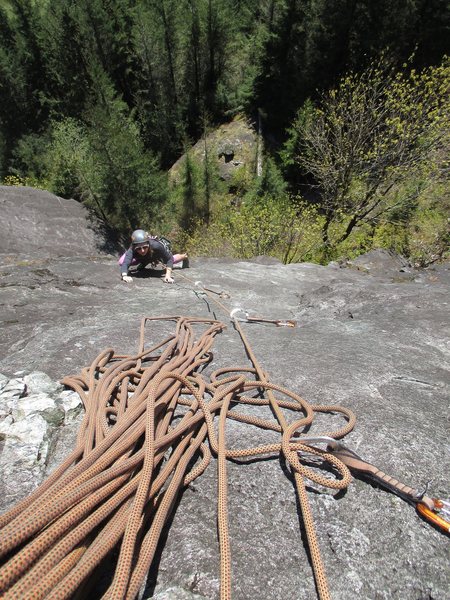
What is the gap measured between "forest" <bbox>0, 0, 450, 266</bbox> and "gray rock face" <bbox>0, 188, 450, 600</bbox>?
330 inches

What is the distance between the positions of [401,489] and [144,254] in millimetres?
5346

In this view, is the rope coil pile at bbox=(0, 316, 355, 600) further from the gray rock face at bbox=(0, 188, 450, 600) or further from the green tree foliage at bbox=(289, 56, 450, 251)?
the green tree foliage at bbox=(289, 56, 450, 251)

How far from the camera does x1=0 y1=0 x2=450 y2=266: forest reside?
12.3m

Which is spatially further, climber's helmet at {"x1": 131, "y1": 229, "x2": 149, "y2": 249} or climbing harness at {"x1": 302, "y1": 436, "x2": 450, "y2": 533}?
climber's helmet at {"x1": 131, "y1": 229, "x2": 149, "y2": 249}

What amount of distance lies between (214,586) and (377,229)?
46.1ft

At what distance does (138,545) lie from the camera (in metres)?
1.37

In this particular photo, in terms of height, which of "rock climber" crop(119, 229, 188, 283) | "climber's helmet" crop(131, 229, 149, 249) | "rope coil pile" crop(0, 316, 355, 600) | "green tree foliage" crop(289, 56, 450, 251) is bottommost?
"rope coil pile" crop(0, 316, 355, 600)

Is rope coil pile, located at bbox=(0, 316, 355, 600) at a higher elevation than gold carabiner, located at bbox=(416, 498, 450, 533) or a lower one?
higher

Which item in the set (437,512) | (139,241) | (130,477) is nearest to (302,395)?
(437,512)

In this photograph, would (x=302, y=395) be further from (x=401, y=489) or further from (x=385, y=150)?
(x=385, y=150)

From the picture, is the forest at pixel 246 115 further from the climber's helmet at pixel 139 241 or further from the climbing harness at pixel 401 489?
the climbing harness at pixel 401 489

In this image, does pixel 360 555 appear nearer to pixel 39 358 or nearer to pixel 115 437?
pixel 115 437

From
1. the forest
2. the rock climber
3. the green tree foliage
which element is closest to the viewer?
the rock climber

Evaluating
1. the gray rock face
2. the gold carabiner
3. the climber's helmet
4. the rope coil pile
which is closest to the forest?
the gray rock face
